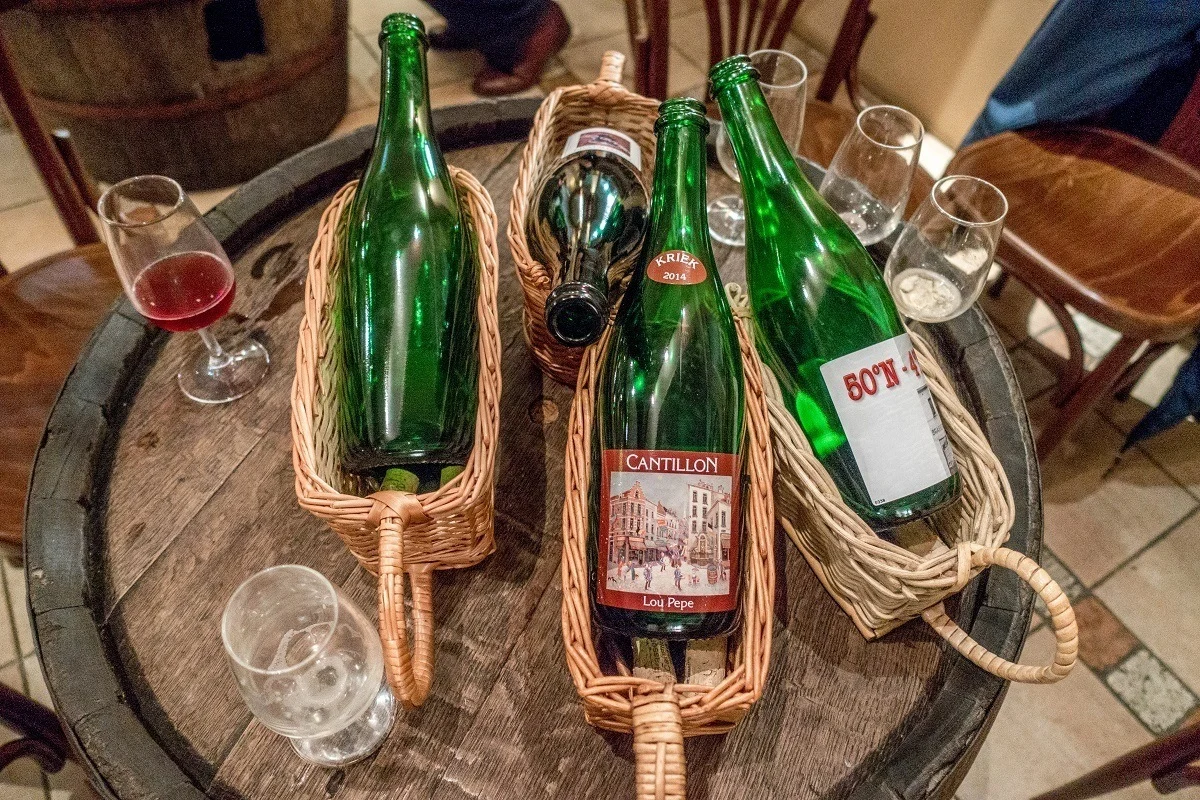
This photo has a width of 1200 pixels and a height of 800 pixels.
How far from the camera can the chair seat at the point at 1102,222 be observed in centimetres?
121

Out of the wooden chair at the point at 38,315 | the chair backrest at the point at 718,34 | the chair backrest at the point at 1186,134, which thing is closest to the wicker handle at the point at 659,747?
the wooden chair at the point at 38,315

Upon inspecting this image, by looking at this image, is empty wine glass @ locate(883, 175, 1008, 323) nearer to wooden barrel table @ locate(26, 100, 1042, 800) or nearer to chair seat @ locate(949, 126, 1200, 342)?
wooden barrel table @ locate(26, 100, 1042, 800)

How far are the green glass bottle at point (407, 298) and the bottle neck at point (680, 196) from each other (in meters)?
0.20

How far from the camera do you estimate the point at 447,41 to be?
2.43 meters

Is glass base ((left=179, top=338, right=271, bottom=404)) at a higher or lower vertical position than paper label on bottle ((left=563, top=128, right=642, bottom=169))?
lower

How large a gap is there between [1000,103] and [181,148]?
69.1 inches

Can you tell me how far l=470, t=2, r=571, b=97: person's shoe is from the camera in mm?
2299

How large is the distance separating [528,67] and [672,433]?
1952 millimetres

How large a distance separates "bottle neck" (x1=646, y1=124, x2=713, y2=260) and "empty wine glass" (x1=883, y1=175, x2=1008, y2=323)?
0.81 ft

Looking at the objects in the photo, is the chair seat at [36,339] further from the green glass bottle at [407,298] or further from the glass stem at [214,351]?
the green glass bottle at [407,298]

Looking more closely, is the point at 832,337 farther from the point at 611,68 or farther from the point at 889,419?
the point at 611,68

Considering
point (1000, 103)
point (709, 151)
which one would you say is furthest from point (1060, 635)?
point (1000, 103)

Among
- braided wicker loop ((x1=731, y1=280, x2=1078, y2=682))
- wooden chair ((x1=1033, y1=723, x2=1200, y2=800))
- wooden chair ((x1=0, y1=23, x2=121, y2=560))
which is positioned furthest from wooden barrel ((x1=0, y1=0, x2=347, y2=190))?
wooden chair ((x1=1033, y1=723, x2=1200, y2=800))

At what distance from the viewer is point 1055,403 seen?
4.96 feet
